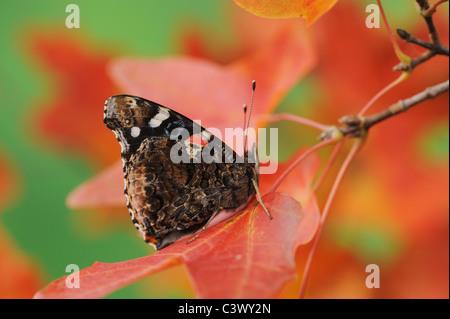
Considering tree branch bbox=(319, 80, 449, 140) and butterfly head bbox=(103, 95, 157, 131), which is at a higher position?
butterfly head bbox=(103, 95, 157, 131)

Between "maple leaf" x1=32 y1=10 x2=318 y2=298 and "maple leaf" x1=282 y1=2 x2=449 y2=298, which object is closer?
"maple leaf" x1=32 y1=10 x2=318 y2=298

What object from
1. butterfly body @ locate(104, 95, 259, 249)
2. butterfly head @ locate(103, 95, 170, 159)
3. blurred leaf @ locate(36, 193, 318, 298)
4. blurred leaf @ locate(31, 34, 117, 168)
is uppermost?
blurred leaf @ locate(31, 34, 117, 168)

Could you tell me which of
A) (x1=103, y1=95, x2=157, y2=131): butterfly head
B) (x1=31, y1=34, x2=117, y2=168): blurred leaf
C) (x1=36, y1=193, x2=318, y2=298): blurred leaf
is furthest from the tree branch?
(x1=31, y1=34, x2=117, y2=168): blurred leaf

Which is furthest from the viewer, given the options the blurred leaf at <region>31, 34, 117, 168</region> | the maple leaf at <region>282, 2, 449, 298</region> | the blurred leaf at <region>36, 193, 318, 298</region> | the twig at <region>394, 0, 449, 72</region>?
the blurred leaf at <region>31, 34, 117, 168</region>

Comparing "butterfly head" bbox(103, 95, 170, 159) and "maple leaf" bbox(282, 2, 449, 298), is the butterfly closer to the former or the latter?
"butterfly head" bbox(103, 95, 170, 159)

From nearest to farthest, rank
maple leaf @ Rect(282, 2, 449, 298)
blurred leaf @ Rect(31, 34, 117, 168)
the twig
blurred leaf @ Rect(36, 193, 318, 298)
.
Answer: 1. blurred leaf @ Rect(36, 193, 318, 298)
2. the twig
3. maple leaf @ Rect(282, 2, 449, 298)
4. blurred leaf @ Rect(31, 34, 117, 168)

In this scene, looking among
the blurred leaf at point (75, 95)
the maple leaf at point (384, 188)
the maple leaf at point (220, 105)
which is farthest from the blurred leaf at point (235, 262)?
the blurred leaf at point (75, 95)

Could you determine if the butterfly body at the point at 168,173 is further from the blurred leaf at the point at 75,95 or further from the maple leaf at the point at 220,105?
the blurred leaf at the point at 75,95

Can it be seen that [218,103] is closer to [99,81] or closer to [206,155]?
[206,155]

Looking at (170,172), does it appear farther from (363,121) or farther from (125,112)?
(363,121)

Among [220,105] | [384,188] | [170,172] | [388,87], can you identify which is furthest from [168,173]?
[384,188]
